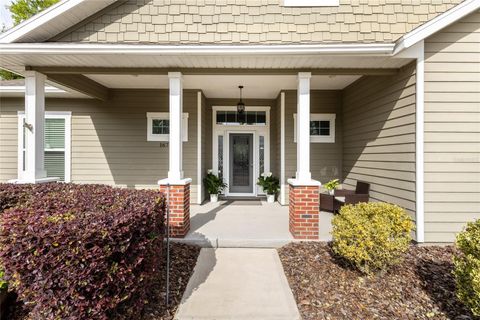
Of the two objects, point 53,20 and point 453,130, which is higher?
point 53,20

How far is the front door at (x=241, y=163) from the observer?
26.1ft

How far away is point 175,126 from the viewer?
4.55 m

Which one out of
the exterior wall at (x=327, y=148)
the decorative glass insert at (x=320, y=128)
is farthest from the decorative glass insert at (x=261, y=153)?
the decorative glass insert at (x=320, y=128)

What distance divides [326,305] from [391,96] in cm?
382

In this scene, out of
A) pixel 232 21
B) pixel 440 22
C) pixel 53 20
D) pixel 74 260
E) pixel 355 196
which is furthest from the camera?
pixel 355 196

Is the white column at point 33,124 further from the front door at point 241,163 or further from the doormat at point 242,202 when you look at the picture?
the front door at point 241,163

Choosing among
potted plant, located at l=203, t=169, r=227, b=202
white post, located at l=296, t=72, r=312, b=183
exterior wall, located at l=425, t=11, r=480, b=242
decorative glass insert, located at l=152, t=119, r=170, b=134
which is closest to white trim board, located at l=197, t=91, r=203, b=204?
potted plant, located at l=203, t=169, r=227, b=202

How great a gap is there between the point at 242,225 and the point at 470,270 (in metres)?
3.27

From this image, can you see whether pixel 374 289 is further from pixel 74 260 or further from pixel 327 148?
pixel 327 148

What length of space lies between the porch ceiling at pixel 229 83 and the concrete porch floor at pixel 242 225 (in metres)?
2.96

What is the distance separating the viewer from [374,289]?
2.95 m

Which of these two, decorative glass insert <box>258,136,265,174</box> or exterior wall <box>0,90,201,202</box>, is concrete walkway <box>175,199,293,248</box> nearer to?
decorative glass insert <box>258,136,265,174</box>

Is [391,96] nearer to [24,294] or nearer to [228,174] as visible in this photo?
[228,174]

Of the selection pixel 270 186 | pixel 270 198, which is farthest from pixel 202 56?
pixel 270 198
